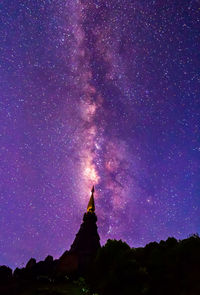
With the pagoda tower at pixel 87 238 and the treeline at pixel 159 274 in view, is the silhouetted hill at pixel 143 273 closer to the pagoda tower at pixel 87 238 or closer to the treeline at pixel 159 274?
the treeline at pixel 159 274

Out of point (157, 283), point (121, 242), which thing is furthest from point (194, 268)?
point (121, 242)

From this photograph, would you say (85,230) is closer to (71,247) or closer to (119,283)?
(71,247)

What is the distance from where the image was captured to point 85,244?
200ft

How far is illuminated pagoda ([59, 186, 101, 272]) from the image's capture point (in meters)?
49.2

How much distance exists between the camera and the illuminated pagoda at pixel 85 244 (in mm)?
49222

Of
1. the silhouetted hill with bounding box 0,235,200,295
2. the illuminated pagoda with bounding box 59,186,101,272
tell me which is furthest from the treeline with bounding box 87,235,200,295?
the illuminated pagoda with bounding box 59,186,101,272

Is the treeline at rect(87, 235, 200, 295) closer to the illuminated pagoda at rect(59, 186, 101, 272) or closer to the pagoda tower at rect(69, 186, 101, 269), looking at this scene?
the illuminated pagoda at rect(59, 186, 101, 272)

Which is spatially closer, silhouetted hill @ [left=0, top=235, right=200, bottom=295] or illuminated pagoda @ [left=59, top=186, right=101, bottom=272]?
silhouetted hill @ [left=0, top=235, right=200, bottom=295]

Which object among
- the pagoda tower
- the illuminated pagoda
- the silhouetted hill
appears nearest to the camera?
the silhouetted hill

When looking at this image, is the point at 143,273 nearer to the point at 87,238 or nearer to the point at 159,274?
the point at 159,274

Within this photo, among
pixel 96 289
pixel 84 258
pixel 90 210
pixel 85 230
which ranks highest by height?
pixel 90 210

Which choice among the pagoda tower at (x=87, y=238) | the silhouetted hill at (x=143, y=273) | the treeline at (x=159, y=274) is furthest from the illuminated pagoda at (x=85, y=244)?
the treeline at (x=159, y=274)

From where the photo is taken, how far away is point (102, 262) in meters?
32.1

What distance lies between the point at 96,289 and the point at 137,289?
7163 millimetres
